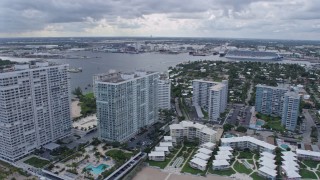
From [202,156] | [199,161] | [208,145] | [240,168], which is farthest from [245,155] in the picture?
[199,161]

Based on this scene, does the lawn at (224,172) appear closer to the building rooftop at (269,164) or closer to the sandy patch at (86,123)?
the building rooftop at (269,164)

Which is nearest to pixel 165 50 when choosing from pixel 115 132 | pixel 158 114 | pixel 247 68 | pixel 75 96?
pixel 247 68

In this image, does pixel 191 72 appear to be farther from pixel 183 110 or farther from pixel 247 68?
pixel 183 110

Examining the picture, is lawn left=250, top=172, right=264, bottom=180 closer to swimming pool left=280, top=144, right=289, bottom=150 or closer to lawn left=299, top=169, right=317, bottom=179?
lawn left=299, top=169, right=317, bottom=179

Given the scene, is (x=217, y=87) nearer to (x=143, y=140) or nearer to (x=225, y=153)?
(x=225, y=153)

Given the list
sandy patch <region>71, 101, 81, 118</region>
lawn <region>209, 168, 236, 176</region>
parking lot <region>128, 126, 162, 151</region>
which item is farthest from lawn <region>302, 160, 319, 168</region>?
sandy patch <region>71, 101, 81, 118</region>

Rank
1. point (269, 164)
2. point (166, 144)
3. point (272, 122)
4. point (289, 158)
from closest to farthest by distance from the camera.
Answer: point (269, 164) < point (289, 158) < point (166, 144) < point (272, 122)
